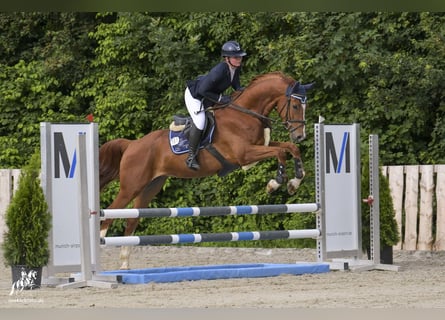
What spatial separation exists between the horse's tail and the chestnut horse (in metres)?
0.03

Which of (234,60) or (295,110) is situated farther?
(295,110)

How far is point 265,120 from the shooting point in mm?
7902

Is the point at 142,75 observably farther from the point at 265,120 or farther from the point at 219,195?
the point at 265,120

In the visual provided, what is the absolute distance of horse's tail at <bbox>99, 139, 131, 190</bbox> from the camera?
8516mm

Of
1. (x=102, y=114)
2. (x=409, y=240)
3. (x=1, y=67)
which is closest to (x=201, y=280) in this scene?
(x=409, y=240)

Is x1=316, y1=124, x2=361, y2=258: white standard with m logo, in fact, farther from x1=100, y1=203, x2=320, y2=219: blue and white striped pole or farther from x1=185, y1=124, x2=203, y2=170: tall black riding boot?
x1=185, y1=124, x2=203, y2=170: tall black riding boot

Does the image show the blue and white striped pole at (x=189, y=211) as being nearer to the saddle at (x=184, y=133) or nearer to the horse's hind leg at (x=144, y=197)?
the saddle at (x=184, y=133)

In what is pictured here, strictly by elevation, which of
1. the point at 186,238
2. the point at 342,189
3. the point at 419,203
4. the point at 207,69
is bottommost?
the point at 186,238

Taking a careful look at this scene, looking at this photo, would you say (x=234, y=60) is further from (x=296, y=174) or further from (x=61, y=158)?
(x=61, y=158)

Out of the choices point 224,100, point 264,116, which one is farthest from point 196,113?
point 264,116

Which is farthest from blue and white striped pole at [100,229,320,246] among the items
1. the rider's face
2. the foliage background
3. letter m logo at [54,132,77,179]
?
the foliage background

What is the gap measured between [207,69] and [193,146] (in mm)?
5194

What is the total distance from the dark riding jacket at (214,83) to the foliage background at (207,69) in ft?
13.4

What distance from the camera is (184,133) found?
807cm
